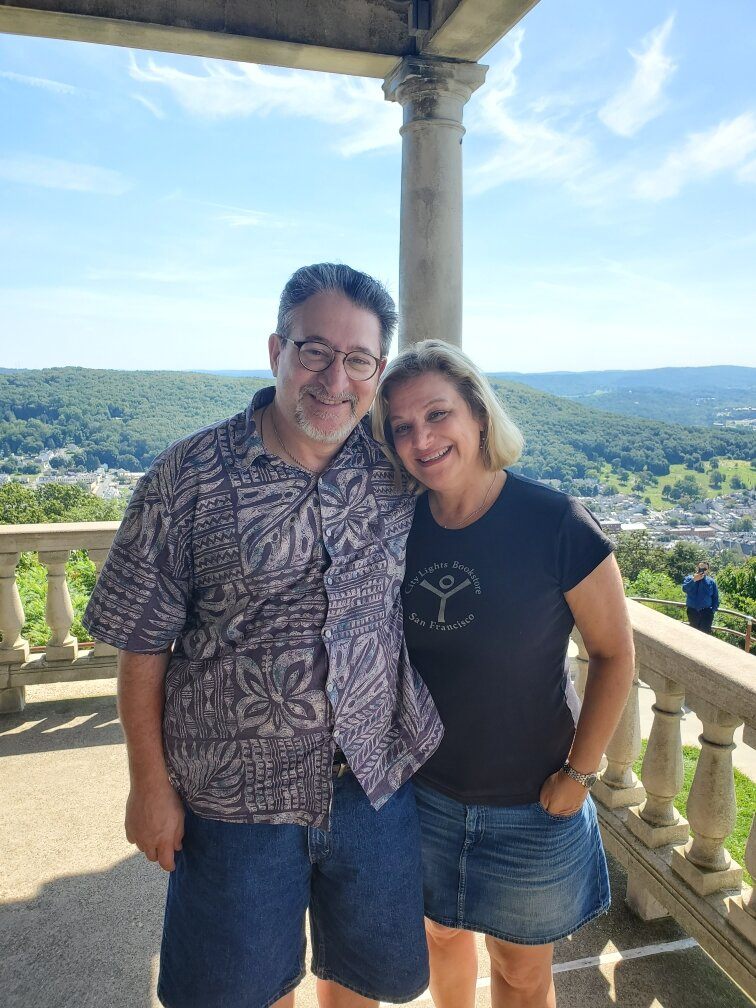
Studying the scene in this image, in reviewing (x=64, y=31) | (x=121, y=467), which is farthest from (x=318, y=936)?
(x=121, y=467)

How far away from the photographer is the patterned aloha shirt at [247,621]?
1.40 m

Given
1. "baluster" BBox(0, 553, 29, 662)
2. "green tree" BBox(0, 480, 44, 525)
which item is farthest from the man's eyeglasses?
"green tree" BBox(0, 480, 44, 525)

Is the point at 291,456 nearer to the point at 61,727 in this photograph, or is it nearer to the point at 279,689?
the point at 279,689

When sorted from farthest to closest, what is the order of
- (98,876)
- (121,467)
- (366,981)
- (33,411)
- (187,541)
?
(33,411)
(121,467)
(98,876)
(366,981)
(187,541)

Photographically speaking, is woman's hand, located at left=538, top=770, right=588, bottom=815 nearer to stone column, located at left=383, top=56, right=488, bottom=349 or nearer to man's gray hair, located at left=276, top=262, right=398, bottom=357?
man's gray hair, located at left=276, top=262, right=398, bottom=357

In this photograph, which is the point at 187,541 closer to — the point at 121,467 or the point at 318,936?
the point at 318,936

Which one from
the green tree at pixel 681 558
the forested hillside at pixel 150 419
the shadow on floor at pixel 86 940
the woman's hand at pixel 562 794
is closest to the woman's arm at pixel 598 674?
the woman's hand at pixel 562 794

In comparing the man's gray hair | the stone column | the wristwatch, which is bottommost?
the wristwatch

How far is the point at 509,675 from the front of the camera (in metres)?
1.54

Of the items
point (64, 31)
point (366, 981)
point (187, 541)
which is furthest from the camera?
point (64, 31)

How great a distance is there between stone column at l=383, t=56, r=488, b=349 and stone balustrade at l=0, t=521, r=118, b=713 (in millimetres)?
2277

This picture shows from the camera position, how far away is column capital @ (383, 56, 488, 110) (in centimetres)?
376

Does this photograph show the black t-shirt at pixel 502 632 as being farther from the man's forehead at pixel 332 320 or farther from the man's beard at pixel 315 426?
the man's forehead at pixel 332 320

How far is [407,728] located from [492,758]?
0.22m
